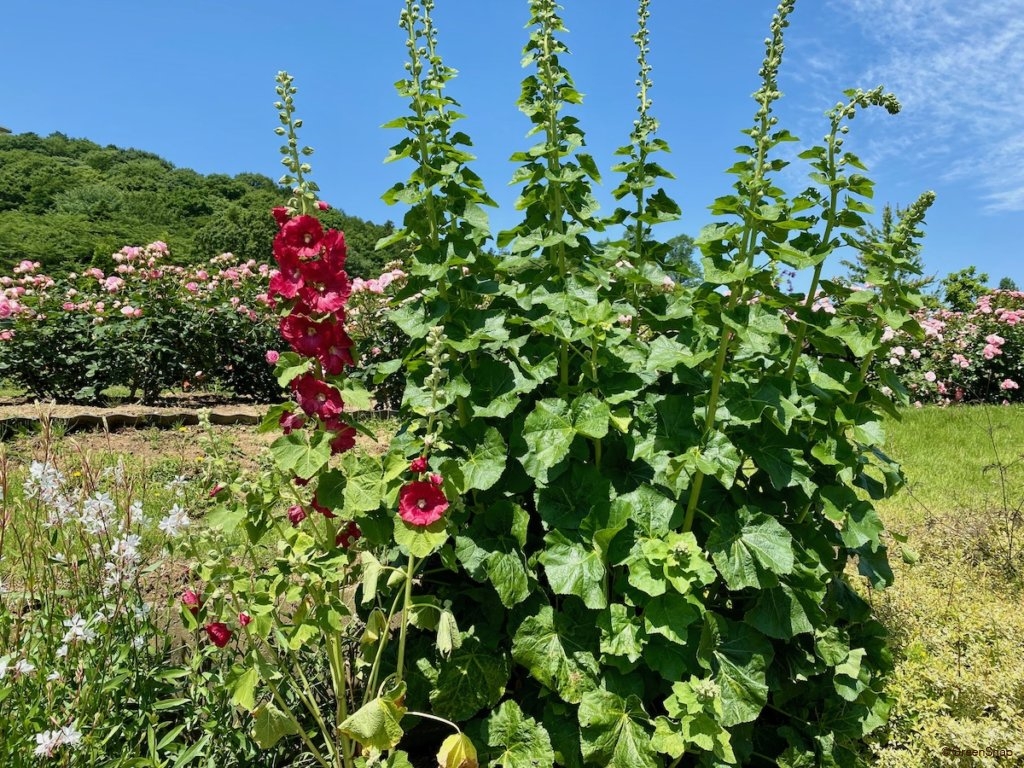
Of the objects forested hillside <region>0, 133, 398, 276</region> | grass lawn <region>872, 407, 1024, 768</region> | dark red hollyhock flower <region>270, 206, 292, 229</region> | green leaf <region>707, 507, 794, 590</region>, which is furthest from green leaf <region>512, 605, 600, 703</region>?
forested hillside <region>0, 133, 398, 276</region>

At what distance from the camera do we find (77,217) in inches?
1281

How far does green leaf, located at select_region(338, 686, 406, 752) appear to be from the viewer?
54.5 inches

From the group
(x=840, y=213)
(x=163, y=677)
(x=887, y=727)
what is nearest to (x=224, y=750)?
(x=163, y=677)

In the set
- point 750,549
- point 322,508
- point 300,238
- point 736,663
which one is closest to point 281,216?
point 300,238

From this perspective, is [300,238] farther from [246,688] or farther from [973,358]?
[973,358]

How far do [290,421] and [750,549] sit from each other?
1128mm

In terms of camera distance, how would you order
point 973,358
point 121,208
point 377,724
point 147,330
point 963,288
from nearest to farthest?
point 377,724, point 147,330, point 973,358, point 963,288, point 121,208

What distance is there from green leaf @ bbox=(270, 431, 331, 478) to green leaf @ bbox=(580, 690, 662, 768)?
831 millimetres

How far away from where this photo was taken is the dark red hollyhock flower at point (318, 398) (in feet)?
4.98

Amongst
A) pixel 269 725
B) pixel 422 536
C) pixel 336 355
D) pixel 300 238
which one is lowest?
pixel 269 725

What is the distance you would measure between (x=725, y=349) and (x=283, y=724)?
53.1 inches

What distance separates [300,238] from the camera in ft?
4.91

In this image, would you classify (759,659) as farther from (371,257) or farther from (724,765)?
(371,257)

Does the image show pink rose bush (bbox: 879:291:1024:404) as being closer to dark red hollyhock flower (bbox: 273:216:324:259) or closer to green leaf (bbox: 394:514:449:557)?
green leaf (bbox: 394:514:449:557)
